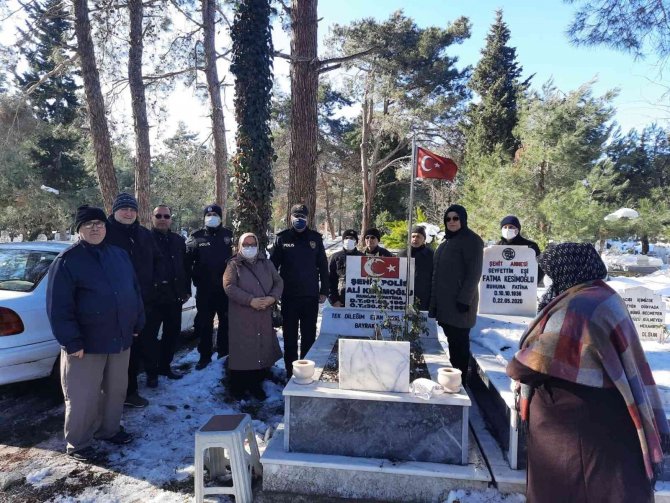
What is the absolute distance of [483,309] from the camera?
271 inches

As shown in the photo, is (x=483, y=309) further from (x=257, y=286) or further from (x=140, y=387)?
(x=140, y=387)

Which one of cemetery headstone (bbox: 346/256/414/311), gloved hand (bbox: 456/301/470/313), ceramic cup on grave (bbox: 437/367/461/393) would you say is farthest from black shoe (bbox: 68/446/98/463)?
gloved hand (bbox: 456/301/470/313)

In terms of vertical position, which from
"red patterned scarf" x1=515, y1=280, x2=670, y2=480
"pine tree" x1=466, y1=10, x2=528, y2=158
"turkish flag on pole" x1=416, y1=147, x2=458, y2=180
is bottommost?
"red patterned scarf" x1=515, y1=280, x2=670, y2=480

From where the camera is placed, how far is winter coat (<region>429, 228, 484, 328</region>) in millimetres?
4473

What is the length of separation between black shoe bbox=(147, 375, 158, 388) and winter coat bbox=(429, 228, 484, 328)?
9.93ft

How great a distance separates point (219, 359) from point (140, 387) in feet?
3.17

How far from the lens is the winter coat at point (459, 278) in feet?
14.7

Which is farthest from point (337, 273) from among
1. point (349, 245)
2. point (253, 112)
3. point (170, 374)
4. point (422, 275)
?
point (253, 112)

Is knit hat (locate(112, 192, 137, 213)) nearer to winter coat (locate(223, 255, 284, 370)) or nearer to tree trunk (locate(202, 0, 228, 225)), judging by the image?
winter coat (locate(223, 255, 284, 370))

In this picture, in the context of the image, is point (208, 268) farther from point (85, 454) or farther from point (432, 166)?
point (432, 166)

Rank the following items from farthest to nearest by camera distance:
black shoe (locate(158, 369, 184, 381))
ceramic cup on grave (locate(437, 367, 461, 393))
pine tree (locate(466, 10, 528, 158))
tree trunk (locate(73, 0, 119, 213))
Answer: pine tree (locate(466, 10, 528, 158)), tree trunk (locate(73, 0, 119, 213)), black shoe (locate(158, 369, 184, 381)), ceramic cup on grave (locate(437, 367, 461, 393))

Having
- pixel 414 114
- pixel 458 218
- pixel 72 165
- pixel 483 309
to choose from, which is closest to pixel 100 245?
pixel 458 218

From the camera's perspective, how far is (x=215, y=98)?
565 inches

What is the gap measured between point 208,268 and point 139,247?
3.27ft
